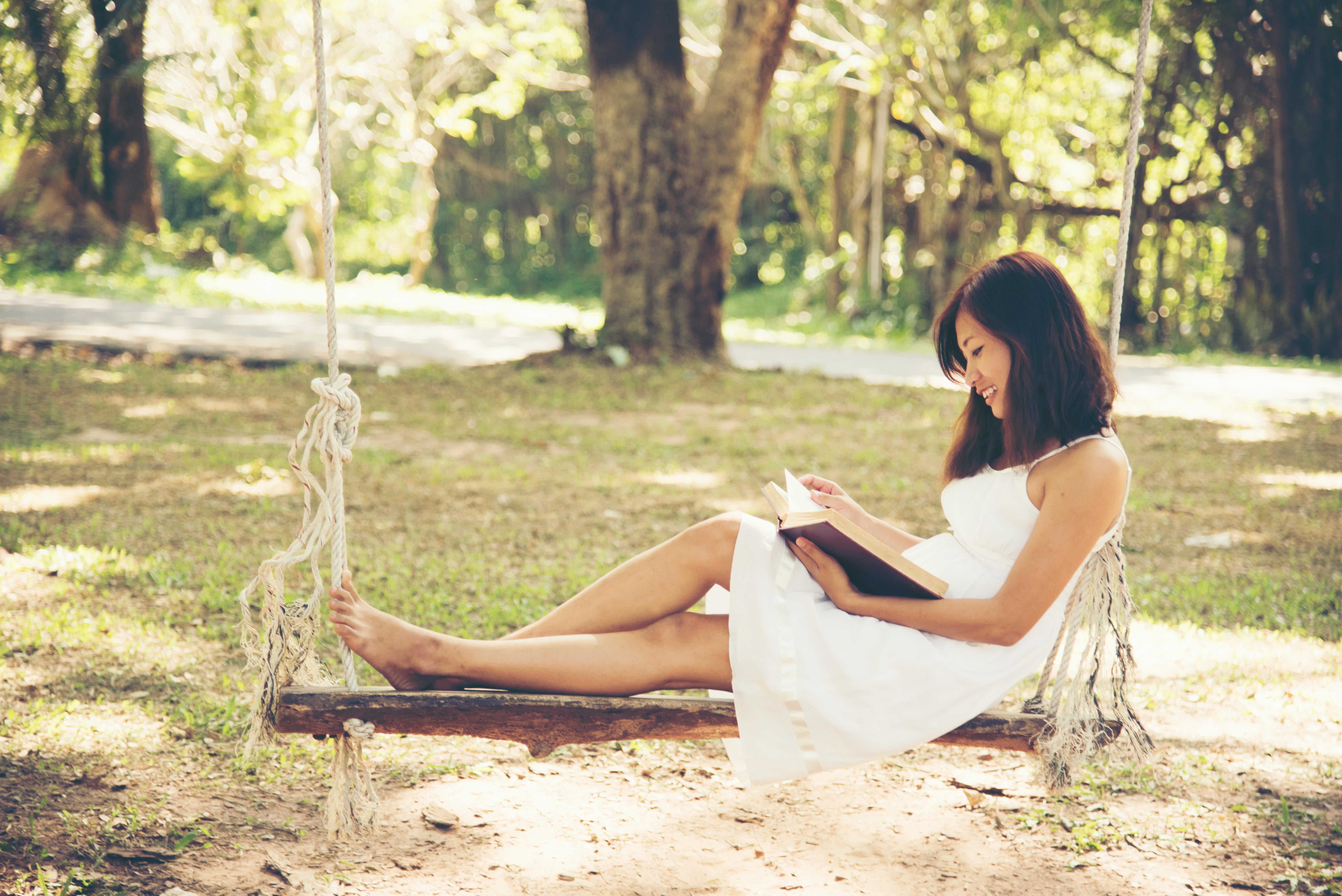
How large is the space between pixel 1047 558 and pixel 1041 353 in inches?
16.0

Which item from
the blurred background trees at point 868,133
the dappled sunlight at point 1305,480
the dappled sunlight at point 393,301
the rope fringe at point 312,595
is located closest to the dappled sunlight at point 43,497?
the blurred background trees at point 868,133

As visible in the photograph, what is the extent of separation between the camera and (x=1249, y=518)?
191 inches

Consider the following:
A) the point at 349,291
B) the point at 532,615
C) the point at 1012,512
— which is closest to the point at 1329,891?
the point at 1012,512

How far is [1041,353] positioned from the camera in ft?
6.90

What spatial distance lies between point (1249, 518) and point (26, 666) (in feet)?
15.9

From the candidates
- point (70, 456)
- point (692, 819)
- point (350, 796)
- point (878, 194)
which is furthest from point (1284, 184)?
point (350, 796)

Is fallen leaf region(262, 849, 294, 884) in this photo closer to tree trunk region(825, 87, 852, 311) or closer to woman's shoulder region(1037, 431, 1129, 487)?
woman's shoulder region(1037, 431, 1129, 487)

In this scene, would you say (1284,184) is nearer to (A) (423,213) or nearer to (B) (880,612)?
(B) (880,612)

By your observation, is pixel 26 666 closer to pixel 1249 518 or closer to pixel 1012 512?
pixel 1012 512

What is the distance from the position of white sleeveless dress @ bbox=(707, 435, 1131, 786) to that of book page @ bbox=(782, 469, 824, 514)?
10 centimetres

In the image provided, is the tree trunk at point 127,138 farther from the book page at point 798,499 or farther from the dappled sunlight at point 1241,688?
the dappled sunlight at point 1241,688

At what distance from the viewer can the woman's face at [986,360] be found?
2145 millimetres

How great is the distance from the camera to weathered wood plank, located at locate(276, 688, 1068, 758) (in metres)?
2.01

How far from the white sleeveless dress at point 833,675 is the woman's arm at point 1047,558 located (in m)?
0.03
